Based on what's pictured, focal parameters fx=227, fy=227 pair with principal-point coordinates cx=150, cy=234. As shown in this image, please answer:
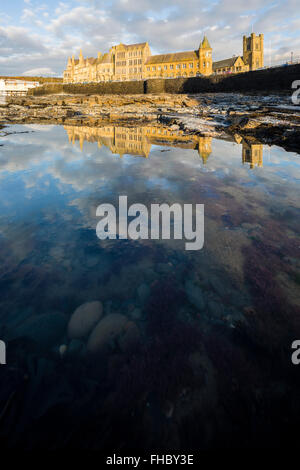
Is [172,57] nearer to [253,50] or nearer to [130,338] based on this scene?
[253,50]

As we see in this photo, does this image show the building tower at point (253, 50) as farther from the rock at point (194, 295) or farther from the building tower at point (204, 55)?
the rock at point (194, 295)

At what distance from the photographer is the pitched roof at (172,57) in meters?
58.3

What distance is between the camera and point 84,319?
1496 millimetres

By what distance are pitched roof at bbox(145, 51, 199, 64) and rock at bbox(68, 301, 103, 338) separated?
73317mm

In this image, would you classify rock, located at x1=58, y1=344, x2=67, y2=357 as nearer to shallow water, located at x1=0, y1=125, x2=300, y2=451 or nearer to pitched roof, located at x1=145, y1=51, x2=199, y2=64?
shallow water, located at x1=0, y1=125, x2=300, y2=451

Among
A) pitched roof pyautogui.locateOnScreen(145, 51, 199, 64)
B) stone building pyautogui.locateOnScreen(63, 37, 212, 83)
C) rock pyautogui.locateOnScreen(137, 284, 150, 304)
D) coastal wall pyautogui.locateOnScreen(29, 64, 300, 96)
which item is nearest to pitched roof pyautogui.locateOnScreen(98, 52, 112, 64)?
stone building pyautogui.locateOnScreen(63, 37, 212, 83)

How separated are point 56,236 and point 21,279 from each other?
26.3 inches

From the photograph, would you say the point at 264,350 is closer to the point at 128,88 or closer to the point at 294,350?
the point at 294,350

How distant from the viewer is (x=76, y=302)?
5.26 feet

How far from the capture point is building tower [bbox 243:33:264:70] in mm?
62625

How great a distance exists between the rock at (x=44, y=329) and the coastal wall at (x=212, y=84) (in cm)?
2676

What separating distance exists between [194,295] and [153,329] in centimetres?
43

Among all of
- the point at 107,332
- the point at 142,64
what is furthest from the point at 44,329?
the point at 142,64

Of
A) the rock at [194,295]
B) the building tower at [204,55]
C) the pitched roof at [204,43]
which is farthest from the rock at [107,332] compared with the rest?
the pitched roof at [204,43]
